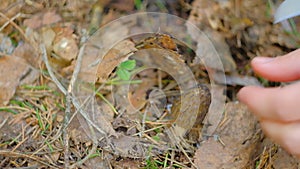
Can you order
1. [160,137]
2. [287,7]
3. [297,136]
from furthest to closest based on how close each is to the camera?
[160,137] → [287,7] → [297,136]

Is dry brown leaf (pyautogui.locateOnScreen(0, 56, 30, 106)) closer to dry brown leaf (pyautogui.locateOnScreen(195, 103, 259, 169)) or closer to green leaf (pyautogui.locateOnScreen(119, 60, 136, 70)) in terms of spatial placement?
green leaf (pyautogui.locateOnScreen(119, 60, 136, 70))

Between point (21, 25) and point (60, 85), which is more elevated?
point (21, 25)

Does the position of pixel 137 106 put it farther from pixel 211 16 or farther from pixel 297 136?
pixel 297 136

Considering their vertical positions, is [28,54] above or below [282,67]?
above

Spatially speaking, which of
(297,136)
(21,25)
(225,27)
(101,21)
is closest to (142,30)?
(101,21)

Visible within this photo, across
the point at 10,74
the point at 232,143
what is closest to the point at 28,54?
the point at 10,74

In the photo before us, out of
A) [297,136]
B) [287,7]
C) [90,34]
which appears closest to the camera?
[297,136]

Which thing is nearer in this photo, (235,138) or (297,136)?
(297,136)

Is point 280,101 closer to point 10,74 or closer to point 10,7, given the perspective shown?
point 10,74
